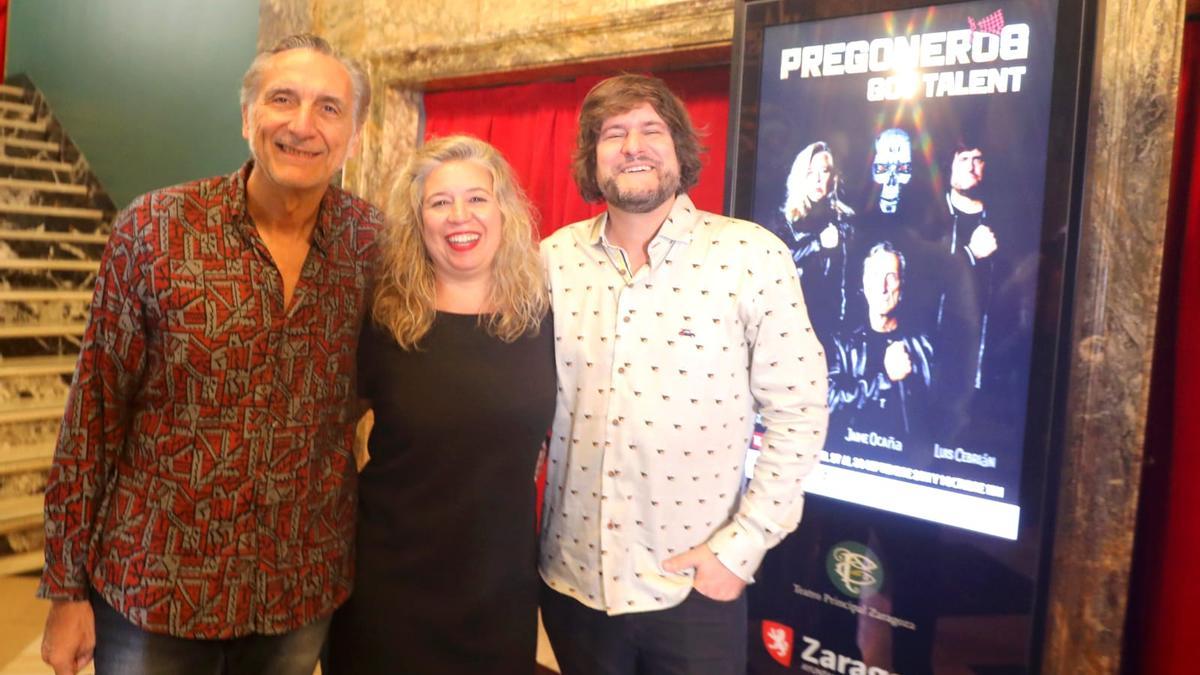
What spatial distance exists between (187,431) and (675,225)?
34.8 inches

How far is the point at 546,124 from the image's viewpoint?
323 centimetres

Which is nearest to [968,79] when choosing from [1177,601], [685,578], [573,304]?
[573,304]

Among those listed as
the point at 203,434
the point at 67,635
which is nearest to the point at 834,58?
the point at 203,434

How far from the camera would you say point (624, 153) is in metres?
1.49

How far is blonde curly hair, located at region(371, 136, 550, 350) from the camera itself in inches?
57.2

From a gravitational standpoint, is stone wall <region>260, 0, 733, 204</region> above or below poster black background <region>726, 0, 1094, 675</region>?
above

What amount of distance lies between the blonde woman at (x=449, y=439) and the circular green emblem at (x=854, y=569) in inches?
29.8

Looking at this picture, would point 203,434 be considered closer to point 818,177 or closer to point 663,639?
point 663,639

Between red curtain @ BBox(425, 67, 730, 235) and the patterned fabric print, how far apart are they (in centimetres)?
180

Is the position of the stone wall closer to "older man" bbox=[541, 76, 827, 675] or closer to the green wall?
the green wall

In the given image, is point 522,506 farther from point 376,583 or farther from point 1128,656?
point 1128,656

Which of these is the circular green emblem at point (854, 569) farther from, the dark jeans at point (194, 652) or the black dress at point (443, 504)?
the dark jeans at point (194, 652)

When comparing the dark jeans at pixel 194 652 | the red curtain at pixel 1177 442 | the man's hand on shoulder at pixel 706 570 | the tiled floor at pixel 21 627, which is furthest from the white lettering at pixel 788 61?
the tiled floor at pixel 21 627

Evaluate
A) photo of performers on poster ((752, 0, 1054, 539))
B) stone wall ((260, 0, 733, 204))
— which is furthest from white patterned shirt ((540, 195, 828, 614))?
stone wall ((260, 0, 733, 204))
